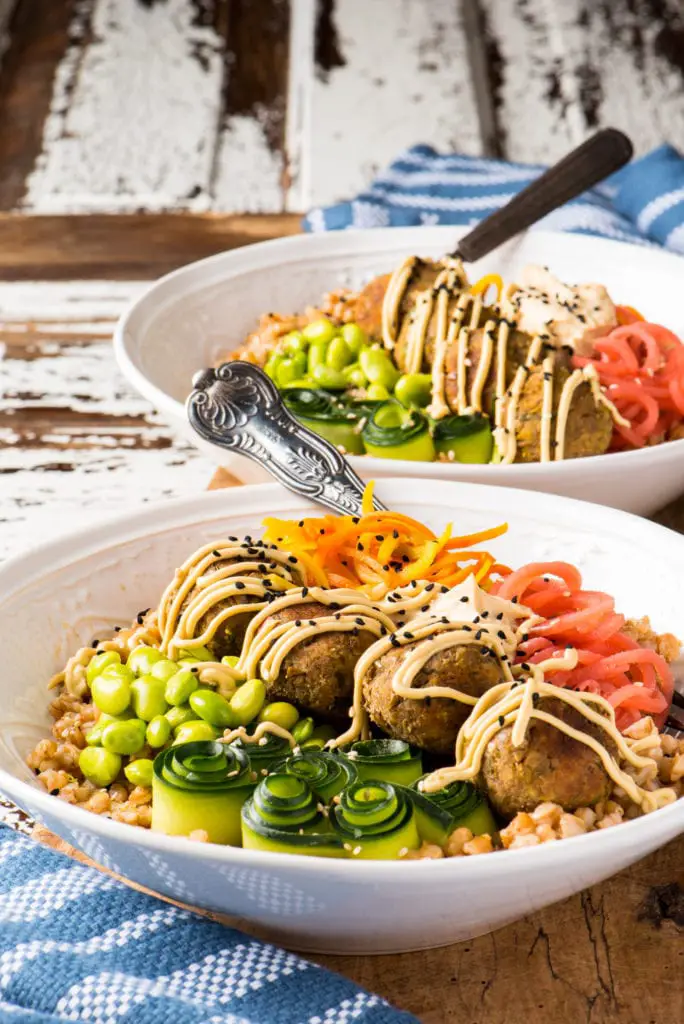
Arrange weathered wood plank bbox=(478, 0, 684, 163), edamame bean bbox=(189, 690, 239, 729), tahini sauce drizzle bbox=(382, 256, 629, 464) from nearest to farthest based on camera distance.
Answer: edamame bean bbox=(189, 690, 239, 729) < tahini sauce drizzle bbox=(382, 256, 629, 464) < weathered wood plank bbox=(478, 0, 684, 163)

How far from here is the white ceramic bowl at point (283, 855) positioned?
1837 millimetres

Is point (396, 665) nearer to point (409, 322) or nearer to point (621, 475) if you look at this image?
point (621, 475)

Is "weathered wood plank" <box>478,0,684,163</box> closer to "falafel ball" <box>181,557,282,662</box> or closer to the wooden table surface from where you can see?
the wooden table surface

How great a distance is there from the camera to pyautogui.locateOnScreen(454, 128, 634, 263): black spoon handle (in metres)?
4.25

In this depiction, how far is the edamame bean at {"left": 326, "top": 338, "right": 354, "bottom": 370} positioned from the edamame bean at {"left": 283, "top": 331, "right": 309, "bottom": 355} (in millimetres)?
80

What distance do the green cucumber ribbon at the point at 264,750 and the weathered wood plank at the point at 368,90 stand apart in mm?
4422

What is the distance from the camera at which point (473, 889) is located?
1.85 metres

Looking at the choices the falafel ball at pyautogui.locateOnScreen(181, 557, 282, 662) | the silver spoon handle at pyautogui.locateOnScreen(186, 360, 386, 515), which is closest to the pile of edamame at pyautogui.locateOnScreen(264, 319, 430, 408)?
the silver spoon handle at pyautogui.locateOnScreen(186, 360, 386, 515)

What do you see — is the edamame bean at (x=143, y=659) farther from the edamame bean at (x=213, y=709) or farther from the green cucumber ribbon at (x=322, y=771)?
the green cucumber ribbon at (x=322, y=771)

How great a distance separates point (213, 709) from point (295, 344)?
171 cm

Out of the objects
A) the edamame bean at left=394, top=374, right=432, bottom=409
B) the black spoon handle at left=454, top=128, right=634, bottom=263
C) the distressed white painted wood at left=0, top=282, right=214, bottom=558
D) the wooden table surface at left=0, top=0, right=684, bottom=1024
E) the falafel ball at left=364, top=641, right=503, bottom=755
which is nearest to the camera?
the falafel ball at left=364, top=641, right=503, bottom=755

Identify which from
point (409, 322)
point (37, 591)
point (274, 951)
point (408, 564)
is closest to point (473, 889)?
point (274, 951)

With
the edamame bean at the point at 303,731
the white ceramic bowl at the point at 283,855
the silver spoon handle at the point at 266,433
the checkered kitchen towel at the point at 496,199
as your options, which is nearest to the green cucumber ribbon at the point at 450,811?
the white ceramic bowl at the point at 283,855

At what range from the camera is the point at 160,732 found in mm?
2312
